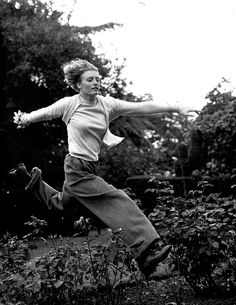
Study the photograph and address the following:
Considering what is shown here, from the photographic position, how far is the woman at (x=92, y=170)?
11.2 feet

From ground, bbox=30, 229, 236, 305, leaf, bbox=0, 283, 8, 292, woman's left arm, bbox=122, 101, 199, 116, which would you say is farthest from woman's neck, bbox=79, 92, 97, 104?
leaf, bbox=0, 283, 8, 292

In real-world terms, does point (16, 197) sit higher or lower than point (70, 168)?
lower

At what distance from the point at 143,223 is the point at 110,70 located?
9841mm

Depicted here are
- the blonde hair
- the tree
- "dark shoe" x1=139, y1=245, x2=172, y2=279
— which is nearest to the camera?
"dark shoe" x1=139, y1=245, x2=172, y2=279

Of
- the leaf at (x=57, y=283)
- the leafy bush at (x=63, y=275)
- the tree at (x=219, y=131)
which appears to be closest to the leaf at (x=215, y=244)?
the leafy bush at (x=63, y=275)

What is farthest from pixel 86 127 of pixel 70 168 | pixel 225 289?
pixel 225 289

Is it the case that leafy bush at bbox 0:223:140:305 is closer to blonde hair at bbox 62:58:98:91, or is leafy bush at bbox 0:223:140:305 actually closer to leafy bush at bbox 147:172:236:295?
leafy bush at bbox 147:172:236:295

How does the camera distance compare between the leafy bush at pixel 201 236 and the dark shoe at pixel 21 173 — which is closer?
the dark shoe at pixel 21 173

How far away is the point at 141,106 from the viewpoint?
3.67 metres

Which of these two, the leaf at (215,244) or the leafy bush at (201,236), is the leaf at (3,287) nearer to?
the leafy bush at (201,236)

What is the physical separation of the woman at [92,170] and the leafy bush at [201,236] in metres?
0.53

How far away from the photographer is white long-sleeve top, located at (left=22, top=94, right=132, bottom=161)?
3.63m

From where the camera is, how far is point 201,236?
13.3 feet

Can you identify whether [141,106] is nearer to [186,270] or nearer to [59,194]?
[59,194]
